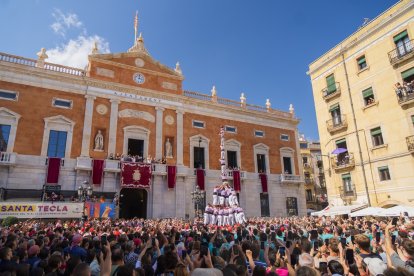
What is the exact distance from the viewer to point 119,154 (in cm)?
2319

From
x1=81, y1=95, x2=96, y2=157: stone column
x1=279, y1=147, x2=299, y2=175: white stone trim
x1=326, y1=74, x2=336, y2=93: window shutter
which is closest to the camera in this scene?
x1=81, y1=95, x2=96, y2=157: stone column

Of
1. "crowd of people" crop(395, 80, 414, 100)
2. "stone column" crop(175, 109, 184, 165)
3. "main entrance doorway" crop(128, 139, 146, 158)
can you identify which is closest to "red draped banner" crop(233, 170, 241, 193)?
"stone column" crop(175, 109, 184, 165)

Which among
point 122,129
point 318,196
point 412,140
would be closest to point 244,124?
point 122,129

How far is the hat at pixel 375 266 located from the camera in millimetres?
4137

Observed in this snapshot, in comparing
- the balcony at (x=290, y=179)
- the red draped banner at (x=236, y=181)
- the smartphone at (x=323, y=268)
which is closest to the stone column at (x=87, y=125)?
the red draped banner at (x=236, y=181)

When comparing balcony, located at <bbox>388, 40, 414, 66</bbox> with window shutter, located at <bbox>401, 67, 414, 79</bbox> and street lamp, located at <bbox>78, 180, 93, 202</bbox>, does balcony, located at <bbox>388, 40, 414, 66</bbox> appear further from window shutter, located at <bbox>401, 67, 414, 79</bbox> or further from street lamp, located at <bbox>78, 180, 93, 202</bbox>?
street lamp, located at <bbox>78, 180, 93, 202</bbox>

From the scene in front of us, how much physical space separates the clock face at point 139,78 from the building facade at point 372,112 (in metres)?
17.1

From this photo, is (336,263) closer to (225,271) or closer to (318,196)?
(225,271)

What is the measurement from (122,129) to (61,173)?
228 inches

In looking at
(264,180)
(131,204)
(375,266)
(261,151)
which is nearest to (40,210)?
(131,204)

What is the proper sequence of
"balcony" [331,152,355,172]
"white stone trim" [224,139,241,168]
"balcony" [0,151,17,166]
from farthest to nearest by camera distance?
"white stone trim" [224,139,241,168] → "balcony" [331,152,355,172] → "balcony" [0,151,17,166]

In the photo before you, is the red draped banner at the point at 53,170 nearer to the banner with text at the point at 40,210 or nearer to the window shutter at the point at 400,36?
the banner with text at the point at 40,210

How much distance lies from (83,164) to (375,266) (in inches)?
815

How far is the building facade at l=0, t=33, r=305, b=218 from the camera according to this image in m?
20.6
